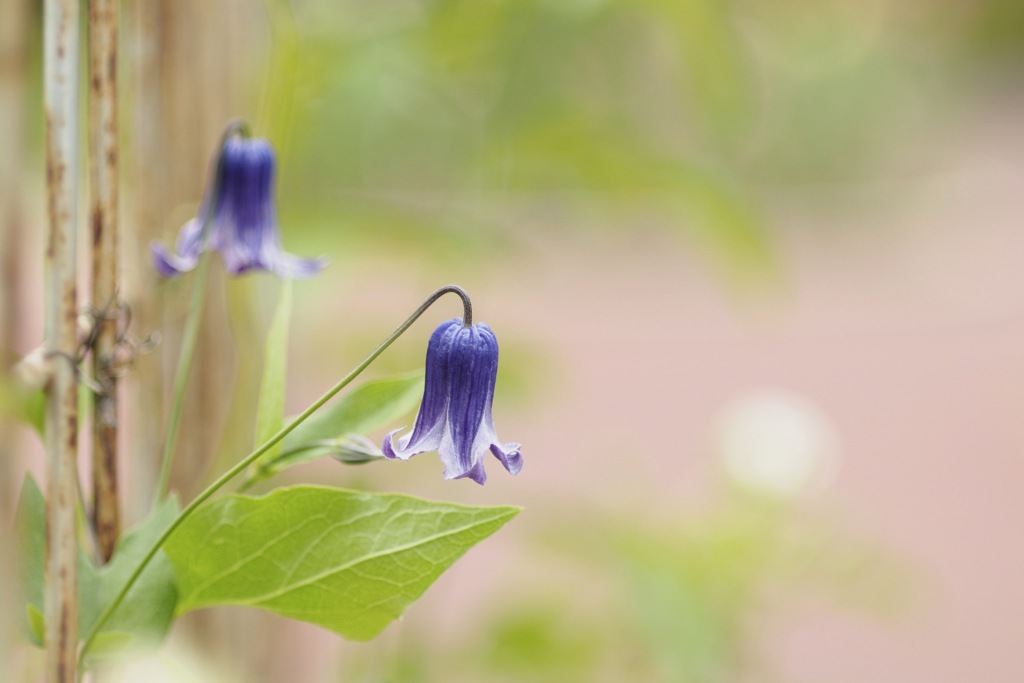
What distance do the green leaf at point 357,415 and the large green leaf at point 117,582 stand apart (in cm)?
4

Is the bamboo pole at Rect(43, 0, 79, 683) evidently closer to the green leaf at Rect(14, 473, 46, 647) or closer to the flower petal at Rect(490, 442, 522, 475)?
the green leaf at Rect(14, 473, 46, 647)

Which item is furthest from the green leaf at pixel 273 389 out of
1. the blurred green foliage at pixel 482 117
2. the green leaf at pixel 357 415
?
the blurred green foliage at pixel 482 117

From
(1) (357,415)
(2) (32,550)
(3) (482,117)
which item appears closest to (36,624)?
(2) (32,550)

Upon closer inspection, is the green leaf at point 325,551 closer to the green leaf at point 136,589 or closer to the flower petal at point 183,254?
the green leaf at point 136,589

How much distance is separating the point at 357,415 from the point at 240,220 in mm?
143

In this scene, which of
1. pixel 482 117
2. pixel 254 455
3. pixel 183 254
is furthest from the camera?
pixel 482 117

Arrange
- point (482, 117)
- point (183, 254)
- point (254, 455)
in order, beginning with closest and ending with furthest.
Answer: point (254, 455), point (183, 254), point (482, 117)

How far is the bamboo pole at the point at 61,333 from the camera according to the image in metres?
0.32

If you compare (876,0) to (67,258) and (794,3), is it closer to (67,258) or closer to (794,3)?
(794,3)

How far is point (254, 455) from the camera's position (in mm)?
320

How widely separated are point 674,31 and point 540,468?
5.71 ft

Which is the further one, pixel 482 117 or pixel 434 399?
pixel 482 117

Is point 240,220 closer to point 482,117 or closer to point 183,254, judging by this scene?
point 183,254

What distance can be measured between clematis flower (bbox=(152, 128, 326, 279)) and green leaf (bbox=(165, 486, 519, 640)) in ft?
0.47
